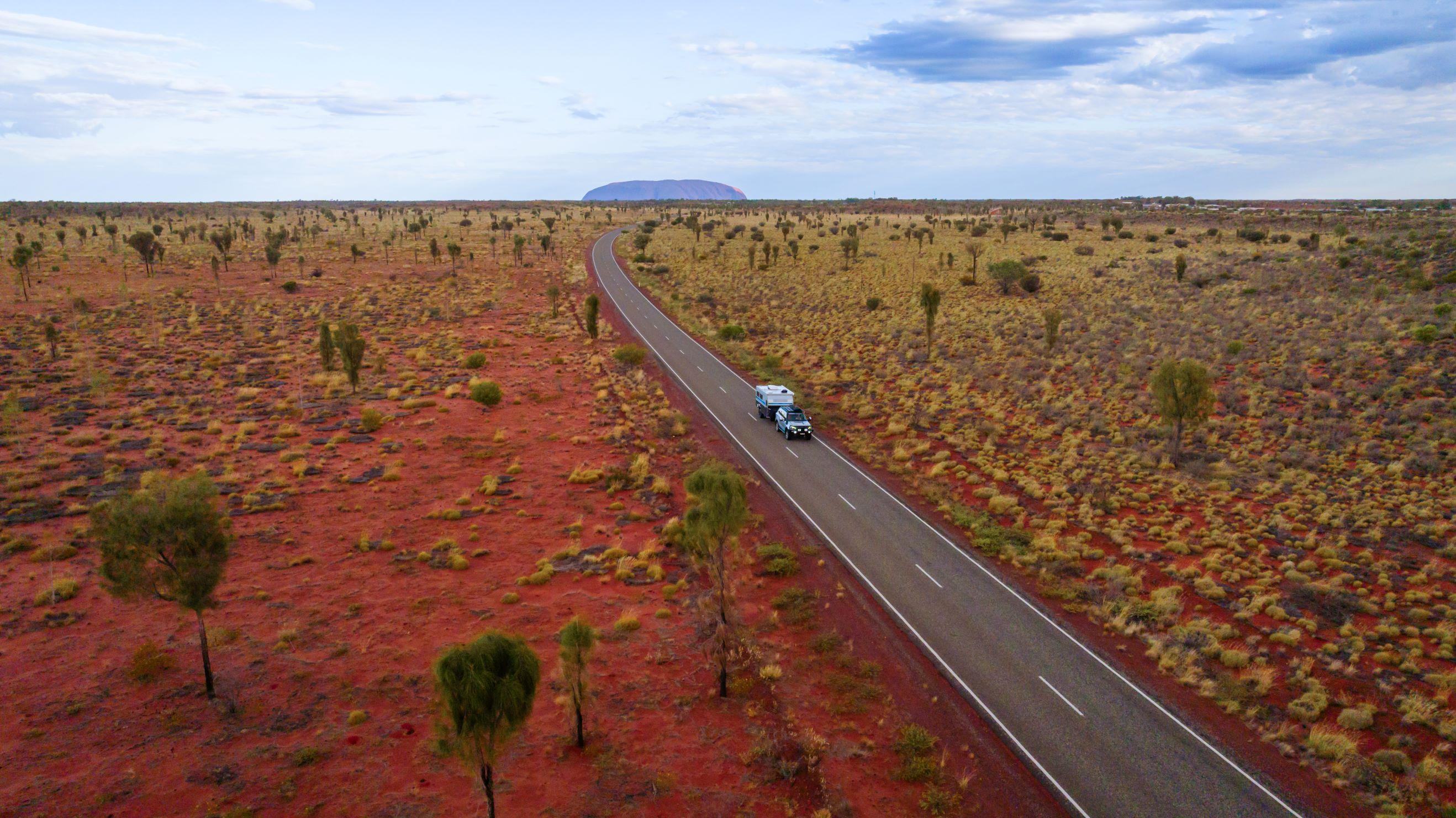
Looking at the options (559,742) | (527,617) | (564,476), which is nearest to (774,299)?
(564,476)

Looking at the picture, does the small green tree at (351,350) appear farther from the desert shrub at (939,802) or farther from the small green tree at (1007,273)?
the small green tree at (1007,273)

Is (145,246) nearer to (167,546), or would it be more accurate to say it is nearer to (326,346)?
(326,346)

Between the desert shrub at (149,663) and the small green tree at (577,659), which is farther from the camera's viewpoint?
the desert shrub at (149,663)

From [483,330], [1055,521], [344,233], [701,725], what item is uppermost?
[344,233]

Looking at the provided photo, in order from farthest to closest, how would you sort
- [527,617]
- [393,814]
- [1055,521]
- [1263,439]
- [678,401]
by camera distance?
[678,401] → [1263,439] → [1055,521] → [527,617] → [393,814]

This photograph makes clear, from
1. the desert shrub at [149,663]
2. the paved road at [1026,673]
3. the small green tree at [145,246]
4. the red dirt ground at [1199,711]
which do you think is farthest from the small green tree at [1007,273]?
the small green tree at [145,246]

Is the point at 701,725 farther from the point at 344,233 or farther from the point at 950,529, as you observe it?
the point at 344,233

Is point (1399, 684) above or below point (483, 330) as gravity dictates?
below
